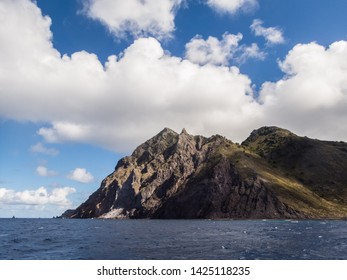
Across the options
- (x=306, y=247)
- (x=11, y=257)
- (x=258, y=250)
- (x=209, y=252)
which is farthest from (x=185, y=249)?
(x=11, y=257)

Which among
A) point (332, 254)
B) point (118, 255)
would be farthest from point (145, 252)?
point (332, 254)

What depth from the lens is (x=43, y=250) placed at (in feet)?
254
